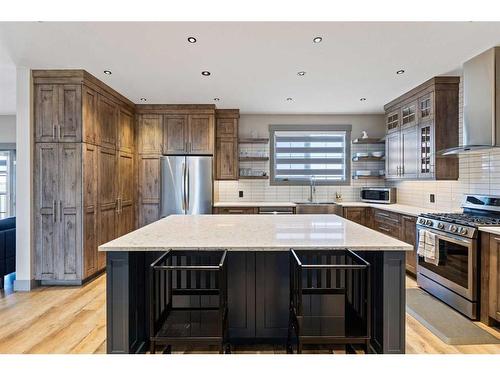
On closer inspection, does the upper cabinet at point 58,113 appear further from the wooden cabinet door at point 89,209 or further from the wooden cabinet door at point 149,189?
the wooden cabinet door at point 149,189

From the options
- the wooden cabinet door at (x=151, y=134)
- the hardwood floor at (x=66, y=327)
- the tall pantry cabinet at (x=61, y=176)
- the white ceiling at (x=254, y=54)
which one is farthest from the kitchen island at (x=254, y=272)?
the wooden cabinet door at (x=151, y=134)

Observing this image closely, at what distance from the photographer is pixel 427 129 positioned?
162 inches

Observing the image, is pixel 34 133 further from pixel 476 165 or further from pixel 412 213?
pixel 476 165

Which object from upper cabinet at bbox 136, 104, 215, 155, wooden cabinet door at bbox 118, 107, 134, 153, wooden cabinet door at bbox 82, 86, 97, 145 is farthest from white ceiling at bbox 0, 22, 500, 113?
upper cabinet at bbox 136, 104, 215, 155

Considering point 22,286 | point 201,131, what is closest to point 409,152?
point 201,131

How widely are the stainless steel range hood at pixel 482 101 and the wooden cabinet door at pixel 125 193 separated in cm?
440

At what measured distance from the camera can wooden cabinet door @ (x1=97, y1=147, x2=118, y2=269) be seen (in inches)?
163

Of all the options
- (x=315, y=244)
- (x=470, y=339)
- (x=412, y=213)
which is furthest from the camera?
(x=412, y=213)

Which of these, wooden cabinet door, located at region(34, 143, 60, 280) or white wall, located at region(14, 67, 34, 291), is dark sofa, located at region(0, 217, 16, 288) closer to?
white wall, located at region(14, 67, 34, 291)

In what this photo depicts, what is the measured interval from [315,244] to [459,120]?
328 cm

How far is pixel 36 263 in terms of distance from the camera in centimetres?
371

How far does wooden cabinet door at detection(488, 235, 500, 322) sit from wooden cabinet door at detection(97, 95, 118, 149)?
447 cm

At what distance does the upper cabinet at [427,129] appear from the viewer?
3.91 metres
